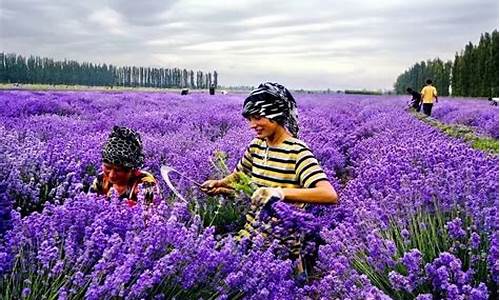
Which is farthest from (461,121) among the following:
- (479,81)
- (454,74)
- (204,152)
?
(454,74)

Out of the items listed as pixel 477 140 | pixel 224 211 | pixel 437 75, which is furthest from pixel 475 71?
pixel 224 211

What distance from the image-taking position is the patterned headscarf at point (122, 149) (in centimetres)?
240

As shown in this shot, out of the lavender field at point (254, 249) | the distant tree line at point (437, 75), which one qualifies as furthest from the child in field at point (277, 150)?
the distant tree line at point (437, 75)

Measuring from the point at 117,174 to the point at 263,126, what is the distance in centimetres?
65

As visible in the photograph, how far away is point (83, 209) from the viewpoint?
1.85 m

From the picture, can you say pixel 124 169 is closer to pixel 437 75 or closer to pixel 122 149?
pixel 122 149

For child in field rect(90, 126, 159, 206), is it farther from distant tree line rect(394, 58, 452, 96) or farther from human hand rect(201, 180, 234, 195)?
distant tree line rect(394, 58, 452, 96)

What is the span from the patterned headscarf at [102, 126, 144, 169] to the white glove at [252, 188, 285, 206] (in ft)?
2.16

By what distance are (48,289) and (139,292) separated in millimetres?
259

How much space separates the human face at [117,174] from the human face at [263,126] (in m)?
0.57

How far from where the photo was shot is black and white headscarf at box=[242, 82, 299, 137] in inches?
91.7

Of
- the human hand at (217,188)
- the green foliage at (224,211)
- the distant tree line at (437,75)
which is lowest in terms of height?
the green foliage at (224,211)

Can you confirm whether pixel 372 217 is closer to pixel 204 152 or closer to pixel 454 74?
pixel 204 152

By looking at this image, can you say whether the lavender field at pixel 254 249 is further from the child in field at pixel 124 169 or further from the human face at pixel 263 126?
the human face at pixel 263 126
